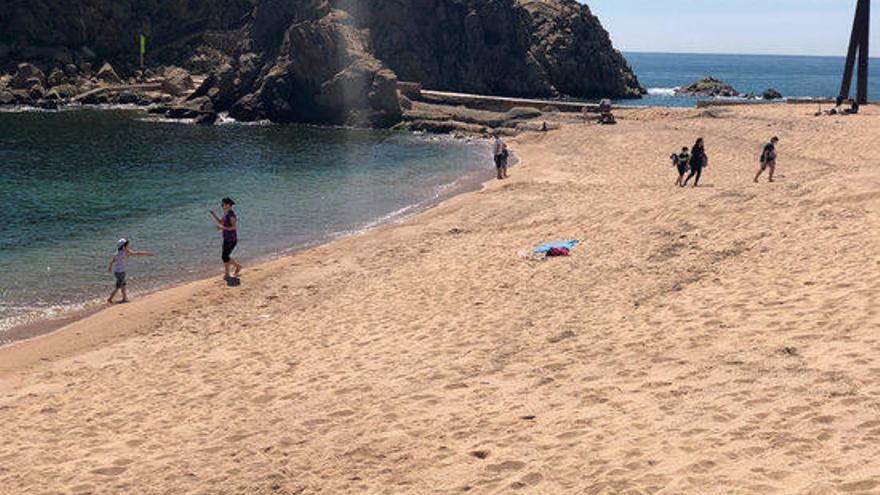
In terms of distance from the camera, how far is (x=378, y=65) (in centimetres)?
6688

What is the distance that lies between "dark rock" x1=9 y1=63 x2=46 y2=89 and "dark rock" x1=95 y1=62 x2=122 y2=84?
6.86m

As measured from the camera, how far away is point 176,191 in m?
34.6

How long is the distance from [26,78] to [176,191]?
56.7 m

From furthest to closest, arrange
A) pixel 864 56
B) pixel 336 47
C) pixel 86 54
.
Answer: pixel 86 54
pixel 336 47
pixel 864 56

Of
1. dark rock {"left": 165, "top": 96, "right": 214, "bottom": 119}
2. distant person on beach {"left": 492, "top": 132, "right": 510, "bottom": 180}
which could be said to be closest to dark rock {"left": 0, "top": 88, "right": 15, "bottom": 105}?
dark rock {"left": 165, "top": 96, "right": 214, "bottom": 119}

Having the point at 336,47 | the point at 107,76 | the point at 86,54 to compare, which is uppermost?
the point at 86,54

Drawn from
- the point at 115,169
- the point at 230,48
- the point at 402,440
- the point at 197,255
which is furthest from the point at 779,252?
the point at 230,48

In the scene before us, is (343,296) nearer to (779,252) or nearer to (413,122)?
(779,252)

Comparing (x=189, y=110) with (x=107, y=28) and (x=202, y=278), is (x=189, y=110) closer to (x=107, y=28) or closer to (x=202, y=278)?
(x=107, y=28)

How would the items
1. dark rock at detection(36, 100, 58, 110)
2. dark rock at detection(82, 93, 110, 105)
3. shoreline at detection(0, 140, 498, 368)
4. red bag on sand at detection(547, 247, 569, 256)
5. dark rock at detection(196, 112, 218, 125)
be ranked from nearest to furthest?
shoreline at detection(0, 140, 498, 368) → red bag on sand at detection(547, 247, 569, 256) → dark rock at detection(196, 112, 218, 125) → dark rock at detection(36, 100, 58, 110) → dark rock at detection(82, 93, 110, 105)

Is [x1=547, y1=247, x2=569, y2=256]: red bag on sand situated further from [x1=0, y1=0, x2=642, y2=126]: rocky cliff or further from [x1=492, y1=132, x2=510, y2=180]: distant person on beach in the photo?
[x1=0, y1=0, x2=642, y2=126]: rocky cliff

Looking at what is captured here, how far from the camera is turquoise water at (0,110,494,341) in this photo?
843 inches

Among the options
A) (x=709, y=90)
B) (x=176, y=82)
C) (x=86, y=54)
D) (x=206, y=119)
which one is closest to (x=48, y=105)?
(x=176, y=82)

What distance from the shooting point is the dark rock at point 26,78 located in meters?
78.2
